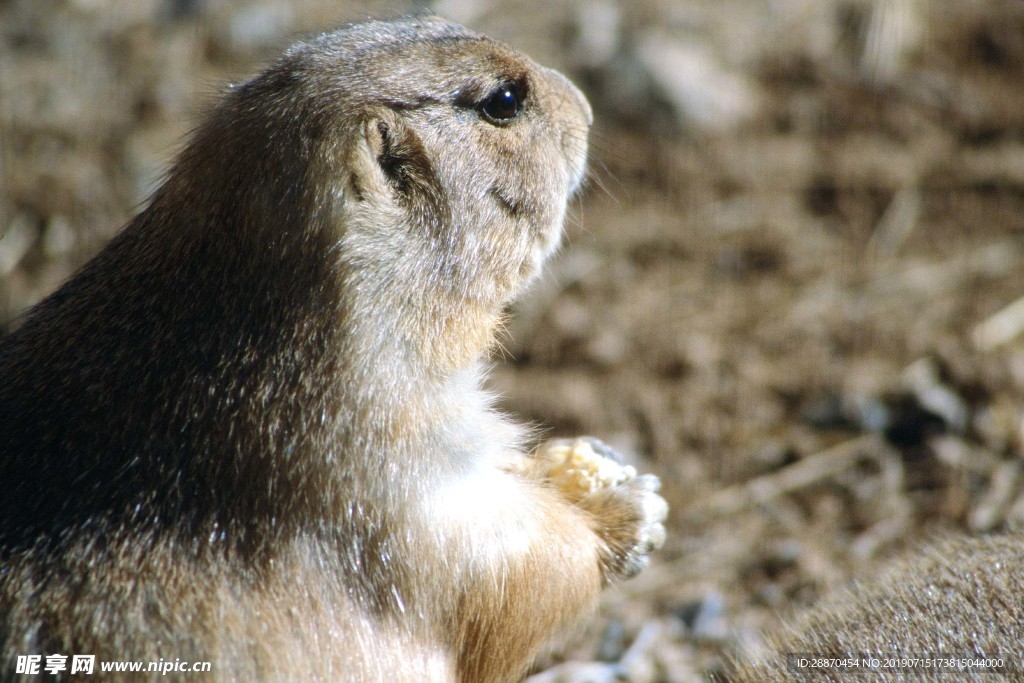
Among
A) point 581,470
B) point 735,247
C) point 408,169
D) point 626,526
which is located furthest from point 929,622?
point 735,247

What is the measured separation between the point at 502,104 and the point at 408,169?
45 centimetres

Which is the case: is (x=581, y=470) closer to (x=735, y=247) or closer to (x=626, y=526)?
(x=626, y=526)

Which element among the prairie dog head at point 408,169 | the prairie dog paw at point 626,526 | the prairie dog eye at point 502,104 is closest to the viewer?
the prairie dog head at point 408,169

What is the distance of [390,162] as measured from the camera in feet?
10.2

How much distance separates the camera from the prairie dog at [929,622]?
297cm

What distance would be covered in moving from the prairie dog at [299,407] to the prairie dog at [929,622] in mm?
802

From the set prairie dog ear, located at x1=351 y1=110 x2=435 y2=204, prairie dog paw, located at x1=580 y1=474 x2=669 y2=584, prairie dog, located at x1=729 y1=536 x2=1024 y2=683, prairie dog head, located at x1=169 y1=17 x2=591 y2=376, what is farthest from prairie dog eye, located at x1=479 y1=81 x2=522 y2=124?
prairie dog, located at x1=729 y1=536 x2=1024 y2=683

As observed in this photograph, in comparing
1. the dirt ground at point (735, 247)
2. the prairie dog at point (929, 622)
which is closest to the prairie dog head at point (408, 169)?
the dirt ground at point (735, 247)

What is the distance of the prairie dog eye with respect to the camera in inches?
132

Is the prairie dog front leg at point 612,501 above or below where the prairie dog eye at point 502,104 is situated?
below

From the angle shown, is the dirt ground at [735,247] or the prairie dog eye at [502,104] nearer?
the prairie dog eye at [502,104]

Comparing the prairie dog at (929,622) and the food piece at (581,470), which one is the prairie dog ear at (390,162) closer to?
the food piece at (581,470)

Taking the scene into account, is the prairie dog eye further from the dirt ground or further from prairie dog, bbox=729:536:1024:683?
prairie dog, bbox=729:536:1024:683

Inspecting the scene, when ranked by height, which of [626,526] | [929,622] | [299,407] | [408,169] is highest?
[408,169]
